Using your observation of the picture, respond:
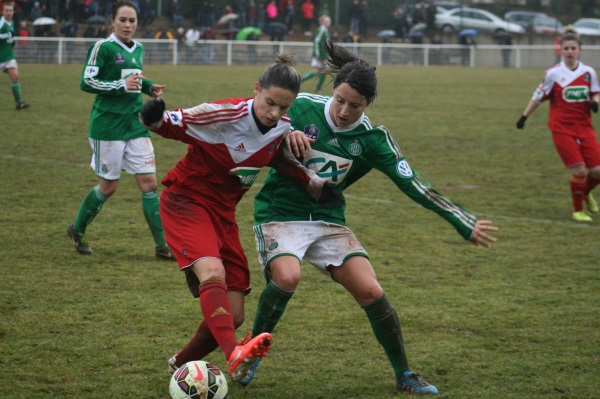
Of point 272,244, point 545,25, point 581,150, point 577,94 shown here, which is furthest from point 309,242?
point 545,25

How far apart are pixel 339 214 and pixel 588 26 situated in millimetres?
40634

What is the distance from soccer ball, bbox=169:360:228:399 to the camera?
399 cm

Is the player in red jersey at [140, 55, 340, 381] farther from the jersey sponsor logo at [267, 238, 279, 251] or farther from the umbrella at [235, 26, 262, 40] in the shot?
the umbrella at [235, 26, 262, 40]

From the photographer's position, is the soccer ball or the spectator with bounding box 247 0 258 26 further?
the spectator with bounding box 247 0 258 26

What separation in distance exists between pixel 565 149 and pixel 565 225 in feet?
3.03

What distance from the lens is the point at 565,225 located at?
910cm

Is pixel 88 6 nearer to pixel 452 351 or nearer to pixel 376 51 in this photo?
pixel 376 51

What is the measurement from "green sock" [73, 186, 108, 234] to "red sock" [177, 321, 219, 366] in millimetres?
2991

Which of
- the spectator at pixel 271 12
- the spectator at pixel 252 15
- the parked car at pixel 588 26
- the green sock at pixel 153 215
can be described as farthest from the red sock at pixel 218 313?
the parked car at pixel 588 26

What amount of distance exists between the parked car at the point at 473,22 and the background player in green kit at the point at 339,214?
3759 centimetres

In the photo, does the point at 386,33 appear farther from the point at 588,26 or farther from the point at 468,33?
the point at 588,26

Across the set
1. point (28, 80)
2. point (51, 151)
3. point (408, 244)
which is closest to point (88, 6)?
point (28, 80)

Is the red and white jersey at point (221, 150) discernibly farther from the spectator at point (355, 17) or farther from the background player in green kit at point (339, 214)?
the spectator at point (355, 17)

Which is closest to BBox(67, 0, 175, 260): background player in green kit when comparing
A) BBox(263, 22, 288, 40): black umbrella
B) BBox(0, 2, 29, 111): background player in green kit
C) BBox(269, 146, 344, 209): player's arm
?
BBox(269, 146, 344, 209): player's arm
